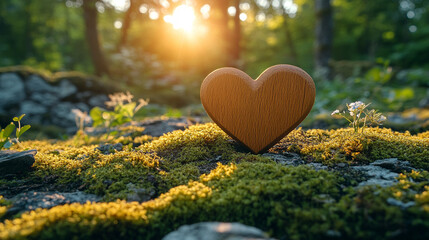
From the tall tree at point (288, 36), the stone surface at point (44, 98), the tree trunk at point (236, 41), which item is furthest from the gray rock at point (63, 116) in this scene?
the tall tree at point (288, 36)

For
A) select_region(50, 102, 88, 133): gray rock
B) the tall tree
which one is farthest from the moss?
the tall tree

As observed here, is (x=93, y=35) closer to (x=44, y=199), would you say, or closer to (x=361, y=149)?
(x=44, y=199)

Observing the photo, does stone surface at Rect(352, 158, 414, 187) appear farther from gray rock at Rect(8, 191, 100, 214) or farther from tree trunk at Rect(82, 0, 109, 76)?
tree trunk at Rect(82, 0, 109, 76)

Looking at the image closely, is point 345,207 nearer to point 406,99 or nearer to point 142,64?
point 406,99

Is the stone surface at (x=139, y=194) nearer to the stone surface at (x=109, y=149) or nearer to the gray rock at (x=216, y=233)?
the gray rock at (x=216, y=233)

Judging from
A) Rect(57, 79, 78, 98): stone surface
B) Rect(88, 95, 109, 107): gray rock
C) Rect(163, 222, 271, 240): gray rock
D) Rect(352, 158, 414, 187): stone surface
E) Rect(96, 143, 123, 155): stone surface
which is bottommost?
Rect(88, 95, 109, 107): gray rock

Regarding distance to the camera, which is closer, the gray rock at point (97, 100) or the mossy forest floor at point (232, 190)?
the mossy forest floor at point (232, 190)
